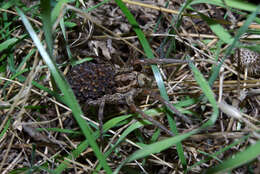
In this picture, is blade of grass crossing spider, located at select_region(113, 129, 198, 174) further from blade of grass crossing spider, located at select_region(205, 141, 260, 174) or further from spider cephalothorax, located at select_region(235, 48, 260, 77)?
spider cephalothorax, located at select_region(235, 48, 260, 77)

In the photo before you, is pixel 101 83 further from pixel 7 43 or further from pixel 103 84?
pixel 7 43

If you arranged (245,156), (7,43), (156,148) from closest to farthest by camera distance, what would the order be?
(245,156)
(156,148)
(7,43)

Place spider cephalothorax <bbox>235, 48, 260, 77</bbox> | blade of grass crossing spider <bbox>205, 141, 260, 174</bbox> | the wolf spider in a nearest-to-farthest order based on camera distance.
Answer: blade of grass crossing spider <bbox>205, 141, 260, 174</bbox>
the wolf spider
spider cephalothorax <bbox>235, 48, 260, 77</bbox>

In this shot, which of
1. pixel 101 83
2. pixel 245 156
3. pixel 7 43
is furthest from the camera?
pixel 7 43

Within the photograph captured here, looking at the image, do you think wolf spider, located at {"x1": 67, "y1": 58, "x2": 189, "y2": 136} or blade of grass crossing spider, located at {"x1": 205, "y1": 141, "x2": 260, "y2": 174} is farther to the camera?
wolf spider, located at {"x1": 67, "y1": 58, "x2": 189, "y2": 136}

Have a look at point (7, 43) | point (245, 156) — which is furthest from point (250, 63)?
point (7, 43)

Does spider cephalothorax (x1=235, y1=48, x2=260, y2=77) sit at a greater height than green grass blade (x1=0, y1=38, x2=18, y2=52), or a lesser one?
lesser

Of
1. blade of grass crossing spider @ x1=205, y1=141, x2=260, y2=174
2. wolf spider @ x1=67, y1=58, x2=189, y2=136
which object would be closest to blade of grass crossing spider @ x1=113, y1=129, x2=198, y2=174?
blade of grass crossing spider @ x1=205, y1=141, x2=260, y2=174

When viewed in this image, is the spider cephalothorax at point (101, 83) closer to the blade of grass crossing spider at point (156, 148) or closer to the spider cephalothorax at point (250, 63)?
the blade of grass crossing spider at point (156, 148)

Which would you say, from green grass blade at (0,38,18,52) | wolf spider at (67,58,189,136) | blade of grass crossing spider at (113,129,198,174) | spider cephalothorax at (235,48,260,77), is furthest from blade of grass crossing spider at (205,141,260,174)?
green grass blade at (0,38,18,52)

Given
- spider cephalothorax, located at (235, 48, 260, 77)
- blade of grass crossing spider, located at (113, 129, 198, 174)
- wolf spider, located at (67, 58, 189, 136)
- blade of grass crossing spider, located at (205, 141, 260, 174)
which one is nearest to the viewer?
blade of grass crossing spider, located at (205, 141, 260, 174)

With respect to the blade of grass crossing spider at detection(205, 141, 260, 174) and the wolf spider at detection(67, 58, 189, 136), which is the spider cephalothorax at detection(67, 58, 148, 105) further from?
the blade of grass crossing spider at detection(205, 141, 260, 174)

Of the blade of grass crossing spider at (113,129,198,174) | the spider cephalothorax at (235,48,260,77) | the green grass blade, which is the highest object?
the green grass blade
